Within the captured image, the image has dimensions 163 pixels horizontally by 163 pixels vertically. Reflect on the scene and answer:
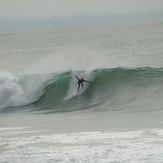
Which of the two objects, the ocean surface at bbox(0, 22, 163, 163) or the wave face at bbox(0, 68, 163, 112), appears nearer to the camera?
the ocean surface at bbox(0, 22, 163, 163)

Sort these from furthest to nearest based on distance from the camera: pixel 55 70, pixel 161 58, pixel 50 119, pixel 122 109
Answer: pixel 161 58 < pixel 55 70 < pixel 122 109 < pixel 50 119

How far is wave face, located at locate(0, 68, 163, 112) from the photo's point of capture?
1895cm

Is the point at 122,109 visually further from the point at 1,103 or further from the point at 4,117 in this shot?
the point at 1,103

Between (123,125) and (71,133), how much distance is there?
1.46 metres

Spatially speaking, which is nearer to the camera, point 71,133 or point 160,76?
point 71,133

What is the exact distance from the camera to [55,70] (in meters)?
26.3

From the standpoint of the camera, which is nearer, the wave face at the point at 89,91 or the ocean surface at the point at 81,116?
the ocean surface at the point at 81,116

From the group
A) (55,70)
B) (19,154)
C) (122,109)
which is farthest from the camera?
(55,70)

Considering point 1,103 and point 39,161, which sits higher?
point 1,103

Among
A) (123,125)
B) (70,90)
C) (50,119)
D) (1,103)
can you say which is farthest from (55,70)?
(123,125)

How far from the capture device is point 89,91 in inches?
841

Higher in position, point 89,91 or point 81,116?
point 89,91

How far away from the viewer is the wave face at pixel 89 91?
1895cm

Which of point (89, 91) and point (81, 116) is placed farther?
point (89, 91)
